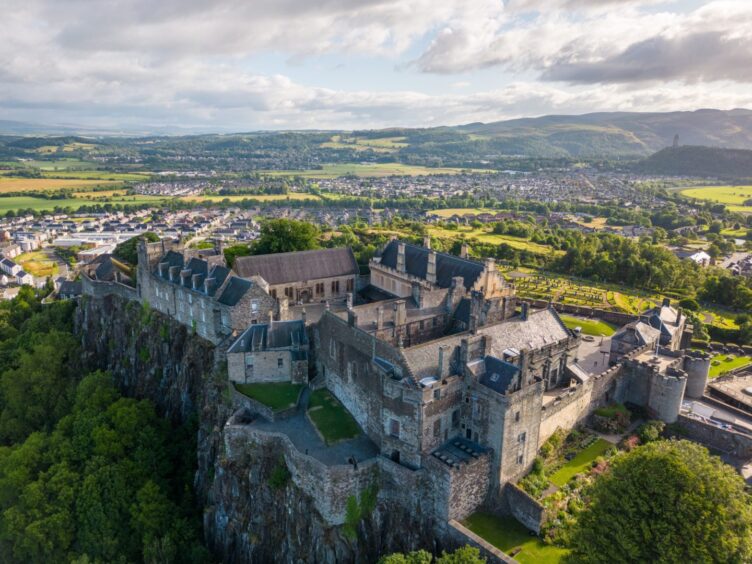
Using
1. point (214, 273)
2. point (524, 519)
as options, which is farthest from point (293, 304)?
point (524, 519)

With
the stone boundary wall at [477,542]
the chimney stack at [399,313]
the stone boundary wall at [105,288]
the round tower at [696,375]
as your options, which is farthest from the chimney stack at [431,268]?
the stone boundary wall at [105,288]

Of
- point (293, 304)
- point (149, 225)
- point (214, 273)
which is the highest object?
point (214, 273)

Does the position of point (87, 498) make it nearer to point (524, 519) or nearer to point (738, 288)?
point (524, 519)

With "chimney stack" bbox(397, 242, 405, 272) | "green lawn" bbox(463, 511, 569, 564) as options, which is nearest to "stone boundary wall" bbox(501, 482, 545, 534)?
"green lawn" bbox(463, 511, 569, 564)

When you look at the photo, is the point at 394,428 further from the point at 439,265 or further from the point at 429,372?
the point at 439,265

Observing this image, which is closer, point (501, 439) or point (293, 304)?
point (501, 439)

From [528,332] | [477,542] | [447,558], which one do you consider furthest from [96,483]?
[528,332]
